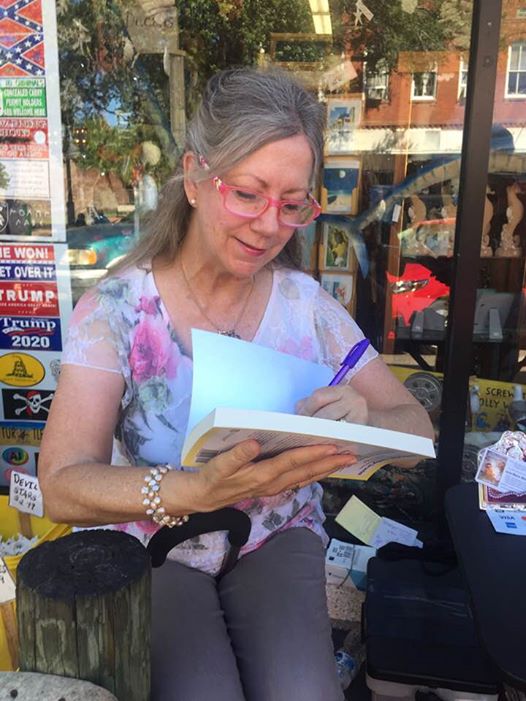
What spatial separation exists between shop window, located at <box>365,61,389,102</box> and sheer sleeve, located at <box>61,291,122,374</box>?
2.57 meters

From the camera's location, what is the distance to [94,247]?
314cm

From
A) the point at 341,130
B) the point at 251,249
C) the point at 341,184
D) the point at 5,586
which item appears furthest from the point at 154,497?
the point at 341,130

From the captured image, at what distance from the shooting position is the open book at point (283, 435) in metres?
0.88

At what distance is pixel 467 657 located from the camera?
1888 mm

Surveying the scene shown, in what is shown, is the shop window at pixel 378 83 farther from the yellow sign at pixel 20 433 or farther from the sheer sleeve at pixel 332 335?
the yellow sign at pixel 20 433

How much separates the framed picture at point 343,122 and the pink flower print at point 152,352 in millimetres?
2300

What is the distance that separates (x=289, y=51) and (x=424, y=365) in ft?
6.05

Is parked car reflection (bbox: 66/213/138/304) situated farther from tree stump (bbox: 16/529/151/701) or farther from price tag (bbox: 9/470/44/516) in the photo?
tree stump (bbox: 16/529/151/701)

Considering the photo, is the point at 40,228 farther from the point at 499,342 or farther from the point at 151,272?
the point at 499,342

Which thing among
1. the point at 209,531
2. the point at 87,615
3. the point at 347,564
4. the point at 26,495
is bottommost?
the point at 347,564

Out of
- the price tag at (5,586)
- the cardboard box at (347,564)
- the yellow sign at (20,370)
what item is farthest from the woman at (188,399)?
the yellow sign at (20,370)

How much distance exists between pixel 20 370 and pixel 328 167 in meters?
1.93

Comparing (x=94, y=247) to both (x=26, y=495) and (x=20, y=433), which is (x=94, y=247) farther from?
(x=26, y=495)

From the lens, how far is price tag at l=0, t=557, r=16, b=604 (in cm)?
193
